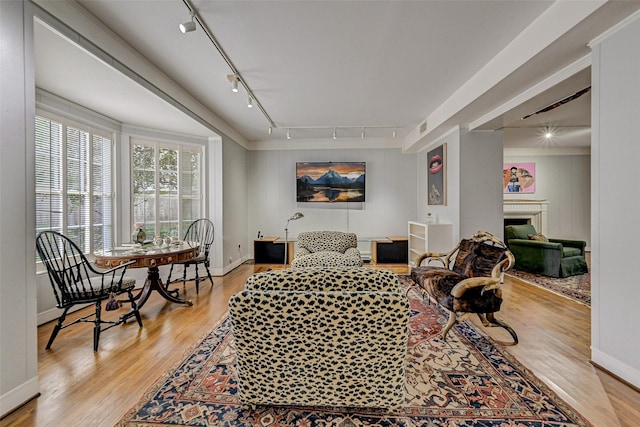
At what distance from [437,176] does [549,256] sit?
218 cm

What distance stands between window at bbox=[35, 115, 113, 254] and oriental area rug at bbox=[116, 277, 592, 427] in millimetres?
2412

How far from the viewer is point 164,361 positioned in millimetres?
2188

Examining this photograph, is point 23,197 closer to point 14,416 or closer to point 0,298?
point 0,298

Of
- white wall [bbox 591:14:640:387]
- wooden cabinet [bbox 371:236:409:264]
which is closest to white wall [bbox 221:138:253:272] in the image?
wooden cabinet [bbox 371:236:409:264]

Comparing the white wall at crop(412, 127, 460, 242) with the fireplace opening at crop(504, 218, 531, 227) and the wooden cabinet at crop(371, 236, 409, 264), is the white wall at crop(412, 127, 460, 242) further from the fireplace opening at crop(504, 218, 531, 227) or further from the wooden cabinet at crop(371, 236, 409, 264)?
the fireplace opening at crop(504, 218, 531, 227)

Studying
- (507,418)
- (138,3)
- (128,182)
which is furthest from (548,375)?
(128,182)

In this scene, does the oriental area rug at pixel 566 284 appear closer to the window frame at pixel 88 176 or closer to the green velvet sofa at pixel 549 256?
the green velvet sofa at pixel 549 256

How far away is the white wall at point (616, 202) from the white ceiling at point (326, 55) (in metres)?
0.28

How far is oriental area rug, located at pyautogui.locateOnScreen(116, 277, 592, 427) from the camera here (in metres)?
1.55

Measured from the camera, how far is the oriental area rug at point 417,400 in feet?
5.09

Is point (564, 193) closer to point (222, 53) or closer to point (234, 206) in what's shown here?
point (234, 206)

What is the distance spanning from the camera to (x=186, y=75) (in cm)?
312

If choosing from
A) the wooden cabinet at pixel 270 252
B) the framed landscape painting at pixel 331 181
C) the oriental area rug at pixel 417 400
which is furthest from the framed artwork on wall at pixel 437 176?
the oriental area rug at pixel 417 400

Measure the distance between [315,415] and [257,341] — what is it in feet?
1.90
